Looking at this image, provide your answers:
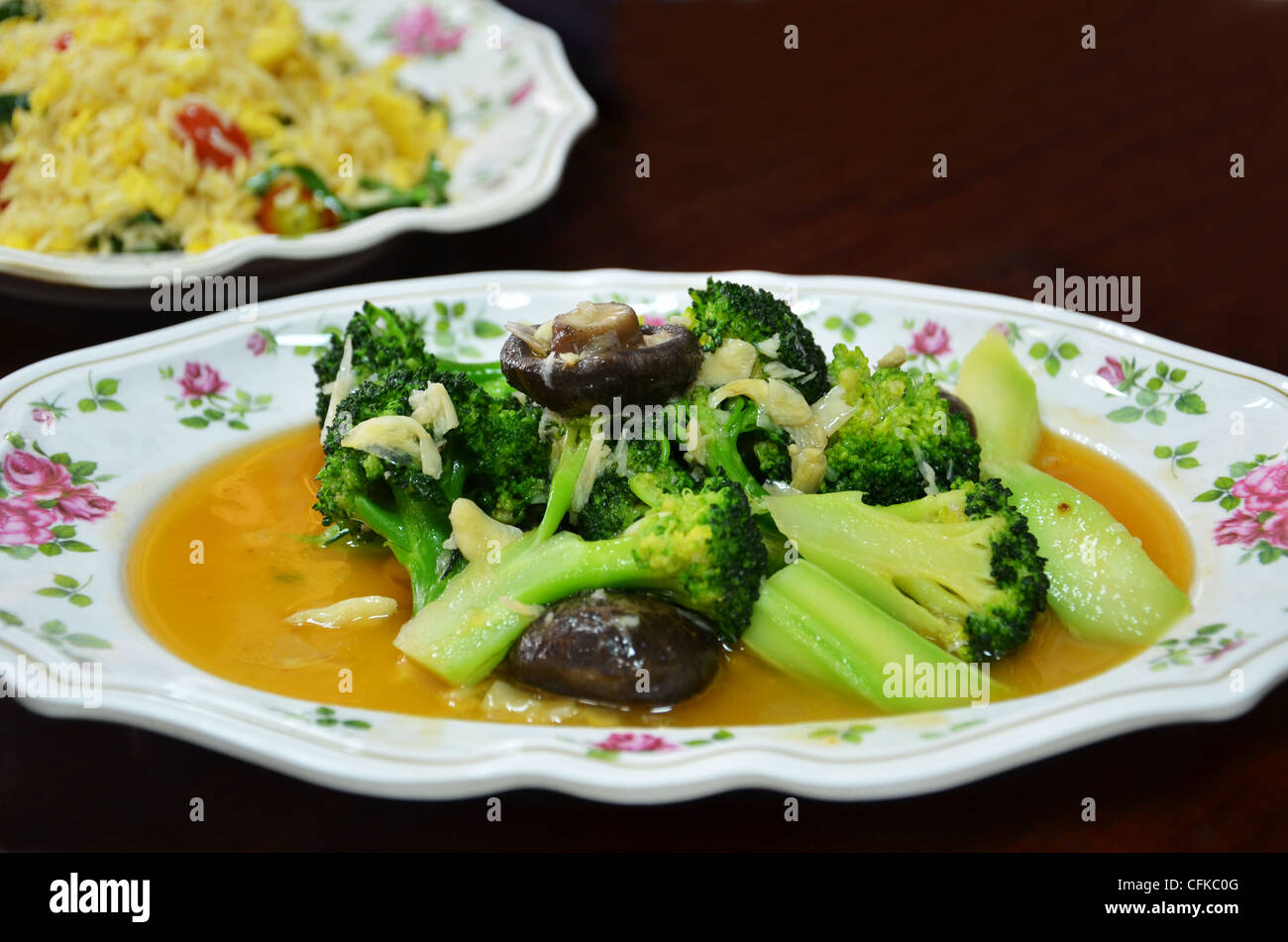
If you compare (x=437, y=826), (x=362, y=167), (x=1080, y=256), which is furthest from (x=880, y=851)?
(x=362, y=167)

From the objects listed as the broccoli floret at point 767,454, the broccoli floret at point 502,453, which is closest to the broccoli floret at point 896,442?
the broccoli floret at point 767,454

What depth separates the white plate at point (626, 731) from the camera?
6.06 ft

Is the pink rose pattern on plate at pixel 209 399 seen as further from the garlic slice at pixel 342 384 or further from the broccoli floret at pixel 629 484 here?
the broccoli floret at pixel 629 484

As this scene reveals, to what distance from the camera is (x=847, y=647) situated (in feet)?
7.32

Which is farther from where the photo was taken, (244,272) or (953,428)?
(244,272)

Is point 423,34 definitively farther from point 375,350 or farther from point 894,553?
point 894,553

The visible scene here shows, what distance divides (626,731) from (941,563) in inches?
29.9

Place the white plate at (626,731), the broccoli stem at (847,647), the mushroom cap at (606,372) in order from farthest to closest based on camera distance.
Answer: the mushroom cap at (606,372)
the broccoli stem at (847,647)
the white plate at (626,731)

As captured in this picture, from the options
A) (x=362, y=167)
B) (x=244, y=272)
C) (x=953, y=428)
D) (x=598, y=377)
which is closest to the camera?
(x=598, y=377)

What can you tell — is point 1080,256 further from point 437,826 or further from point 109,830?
point 109,830

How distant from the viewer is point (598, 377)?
7.92 feet

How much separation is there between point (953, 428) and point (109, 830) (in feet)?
6.03

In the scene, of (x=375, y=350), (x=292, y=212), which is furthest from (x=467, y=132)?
(x=375, y=350)

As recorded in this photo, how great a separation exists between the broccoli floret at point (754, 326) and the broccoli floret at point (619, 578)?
1.34ft
